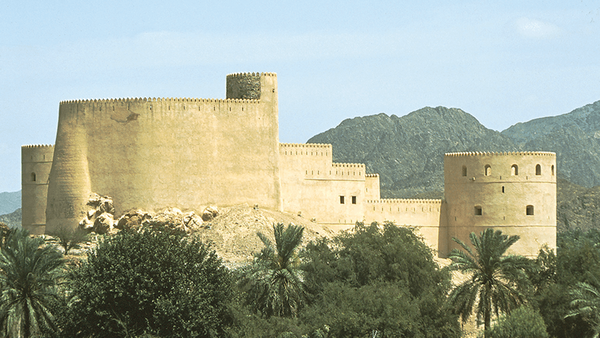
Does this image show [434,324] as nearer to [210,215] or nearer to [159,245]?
[159,245]

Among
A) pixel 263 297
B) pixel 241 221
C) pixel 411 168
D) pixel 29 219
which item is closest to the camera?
pixel 263 297

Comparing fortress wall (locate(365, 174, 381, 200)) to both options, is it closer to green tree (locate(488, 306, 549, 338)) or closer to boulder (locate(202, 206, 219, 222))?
boulder (locate(202, 206, 219, 222))

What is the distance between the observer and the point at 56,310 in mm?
29469

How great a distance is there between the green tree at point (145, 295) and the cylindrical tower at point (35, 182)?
1721cm

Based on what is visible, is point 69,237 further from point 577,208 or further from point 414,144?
point 414,144

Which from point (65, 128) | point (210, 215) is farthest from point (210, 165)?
point (65, 128)

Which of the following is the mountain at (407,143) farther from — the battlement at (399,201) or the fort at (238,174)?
the fort at (238,174)

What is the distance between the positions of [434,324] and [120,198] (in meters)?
16.7

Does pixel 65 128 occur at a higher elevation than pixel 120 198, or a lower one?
higher

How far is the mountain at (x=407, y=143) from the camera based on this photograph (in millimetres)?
137625

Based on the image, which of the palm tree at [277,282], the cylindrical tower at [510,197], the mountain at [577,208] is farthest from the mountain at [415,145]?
the palm tree at [277,282]

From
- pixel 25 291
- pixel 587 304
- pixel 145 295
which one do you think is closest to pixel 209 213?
pixel 145 295

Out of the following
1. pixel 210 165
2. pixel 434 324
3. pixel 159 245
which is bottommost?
pixel 434 324

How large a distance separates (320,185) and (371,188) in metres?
3.75
